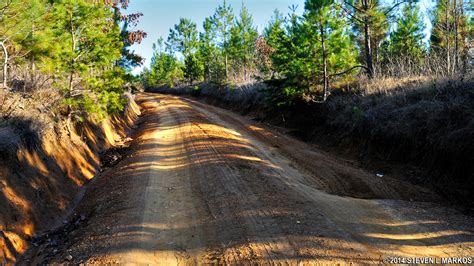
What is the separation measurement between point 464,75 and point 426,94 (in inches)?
47.1

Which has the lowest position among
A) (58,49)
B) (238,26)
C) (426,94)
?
(426,94)

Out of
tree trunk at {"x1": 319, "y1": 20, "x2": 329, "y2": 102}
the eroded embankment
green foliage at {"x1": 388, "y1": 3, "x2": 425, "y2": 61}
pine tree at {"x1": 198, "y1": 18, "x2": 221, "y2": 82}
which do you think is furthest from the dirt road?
pine tree at {"x1": 198, "y1": 18, "x2": 221, "y2": 82}

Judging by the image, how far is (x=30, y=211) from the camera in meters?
6.33

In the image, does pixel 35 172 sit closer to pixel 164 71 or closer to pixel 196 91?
pixel 196 91

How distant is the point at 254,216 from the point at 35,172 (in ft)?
16.7

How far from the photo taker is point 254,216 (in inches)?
231

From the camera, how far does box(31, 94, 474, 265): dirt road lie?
4.77 metres

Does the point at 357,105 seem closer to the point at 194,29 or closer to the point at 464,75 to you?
the point at 464,75

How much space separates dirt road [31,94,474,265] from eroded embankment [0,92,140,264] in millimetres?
698

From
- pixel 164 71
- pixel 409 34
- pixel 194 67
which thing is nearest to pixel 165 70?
pixel 164 71

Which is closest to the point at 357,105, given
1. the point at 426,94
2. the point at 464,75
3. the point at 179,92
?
the point at 426,94

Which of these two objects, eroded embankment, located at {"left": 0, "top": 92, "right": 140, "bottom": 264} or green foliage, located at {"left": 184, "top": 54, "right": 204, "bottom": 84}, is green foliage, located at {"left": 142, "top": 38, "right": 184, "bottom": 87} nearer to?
green foliage, located at {"left": 184, "top": 54, "right": 204, "bottom": 84}

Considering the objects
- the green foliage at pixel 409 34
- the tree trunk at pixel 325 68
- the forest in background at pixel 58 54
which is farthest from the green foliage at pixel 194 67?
the forest in background at pixel 58 54

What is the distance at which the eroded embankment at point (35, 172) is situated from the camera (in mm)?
5801
